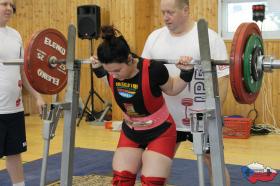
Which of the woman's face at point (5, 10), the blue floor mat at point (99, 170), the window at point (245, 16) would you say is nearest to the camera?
the woman's face at point (5, 10)

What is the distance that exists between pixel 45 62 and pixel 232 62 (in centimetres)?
121

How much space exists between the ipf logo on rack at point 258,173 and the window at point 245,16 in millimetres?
2810

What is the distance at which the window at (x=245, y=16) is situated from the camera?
240 inches

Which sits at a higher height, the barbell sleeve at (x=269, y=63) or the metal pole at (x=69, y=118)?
the barbell sleeve at (x=269, y=63)

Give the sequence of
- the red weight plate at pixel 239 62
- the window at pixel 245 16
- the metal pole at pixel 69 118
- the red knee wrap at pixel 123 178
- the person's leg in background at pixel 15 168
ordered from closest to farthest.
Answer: the red weight plate at pixel 239 62 < the red knee wrap at pixel 123 178 < the metal pole at pixel 69 118 < the person's leg in background at pixel 15 168 < the window at pixel 245 16

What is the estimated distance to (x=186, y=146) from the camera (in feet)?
16.7

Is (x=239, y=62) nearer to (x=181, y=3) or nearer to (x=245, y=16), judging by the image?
(x=181, y=3)

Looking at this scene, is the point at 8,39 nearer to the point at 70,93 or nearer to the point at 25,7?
the point at 70,93

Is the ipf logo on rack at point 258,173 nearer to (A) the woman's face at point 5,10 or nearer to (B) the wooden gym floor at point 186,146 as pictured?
(B) the wooden gym floor at point 186,146

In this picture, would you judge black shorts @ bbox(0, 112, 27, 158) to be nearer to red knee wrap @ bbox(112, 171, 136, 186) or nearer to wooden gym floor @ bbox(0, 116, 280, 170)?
red knee wrap @ bbox(112, 171, 136, 186)

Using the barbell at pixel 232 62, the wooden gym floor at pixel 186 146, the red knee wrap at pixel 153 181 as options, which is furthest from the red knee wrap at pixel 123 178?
the wooden gym floor at pixel 186 146

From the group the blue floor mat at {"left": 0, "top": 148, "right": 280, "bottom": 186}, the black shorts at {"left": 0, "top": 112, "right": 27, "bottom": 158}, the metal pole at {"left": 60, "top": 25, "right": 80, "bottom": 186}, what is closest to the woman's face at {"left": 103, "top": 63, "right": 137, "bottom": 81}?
the metal pole at {"left": 60, "top": 25, "right": 80, "bottom": 186}

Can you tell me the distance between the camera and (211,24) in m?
6.45

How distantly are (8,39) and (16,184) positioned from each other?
1.01 m
